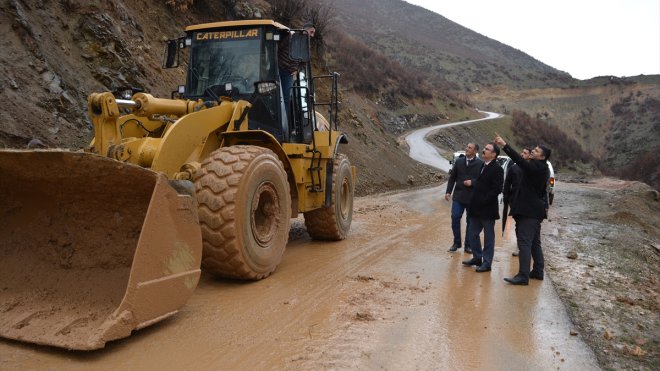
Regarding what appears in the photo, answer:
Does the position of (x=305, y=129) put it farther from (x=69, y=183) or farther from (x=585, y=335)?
(x=585, y=335)

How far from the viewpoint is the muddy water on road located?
3.61 m

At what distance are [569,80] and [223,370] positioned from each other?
99.1 m

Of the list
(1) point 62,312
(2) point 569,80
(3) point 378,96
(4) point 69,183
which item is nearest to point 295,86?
(4) point 69,183

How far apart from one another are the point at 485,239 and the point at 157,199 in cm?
493

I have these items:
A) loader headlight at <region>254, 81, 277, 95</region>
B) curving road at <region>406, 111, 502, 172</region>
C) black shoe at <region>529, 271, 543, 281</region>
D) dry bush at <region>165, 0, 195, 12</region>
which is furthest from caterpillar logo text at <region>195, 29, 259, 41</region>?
curving road at <region>406, 111, 502, 172</region>

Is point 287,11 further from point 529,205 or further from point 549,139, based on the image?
point 549,139

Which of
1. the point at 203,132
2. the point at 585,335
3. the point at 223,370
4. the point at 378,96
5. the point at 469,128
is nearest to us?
the point at 223,370

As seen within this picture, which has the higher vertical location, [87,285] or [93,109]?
[93,109]

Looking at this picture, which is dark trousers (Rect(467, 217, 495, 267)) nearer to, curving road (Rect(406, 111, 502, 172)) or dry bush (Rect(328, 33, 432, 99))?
curving road (Rect(406, 111, 502, 172))

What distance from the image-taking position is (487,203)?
7.16m

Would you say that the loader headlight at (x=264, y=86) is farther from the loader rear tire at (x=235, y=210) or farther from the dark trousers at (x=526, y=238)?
the dark trousers at (x=526, y=238)

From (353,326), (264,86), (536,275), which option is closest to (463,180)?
(536,275)

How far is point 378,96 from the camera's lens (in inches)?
1622

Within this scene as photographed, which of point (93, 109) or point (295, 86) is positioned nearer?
point (93, 109)
